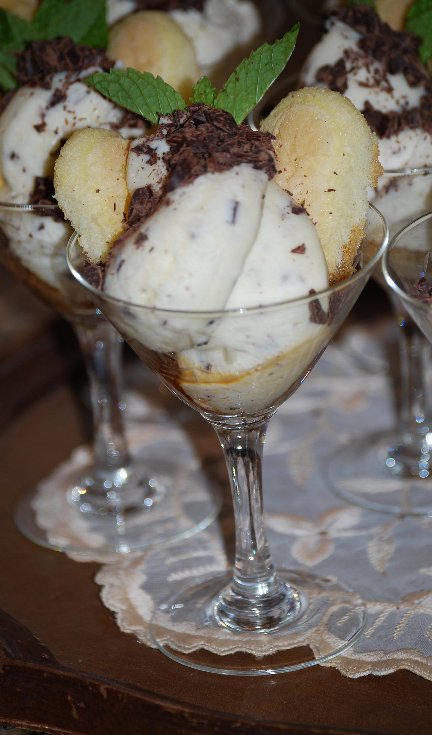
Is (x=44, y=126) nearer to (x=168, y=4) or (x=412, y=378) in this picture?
(x=168, y=4)

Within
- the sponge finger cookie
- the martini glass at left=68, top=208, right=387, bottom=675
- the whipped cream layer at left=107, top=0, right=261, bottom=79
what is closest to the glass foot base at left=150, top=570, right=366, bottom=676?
the martini glass at left=68, top=208, right=387, bottom=675

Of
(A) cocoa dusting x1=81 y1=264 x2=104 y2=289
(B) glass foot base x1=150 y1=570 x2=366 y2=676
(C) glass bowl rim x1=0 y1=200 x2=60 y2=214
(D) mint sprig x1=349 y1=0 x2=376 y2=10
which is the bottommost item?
(B) glass foot base x1=150 y1=570 x2=366 y2=676

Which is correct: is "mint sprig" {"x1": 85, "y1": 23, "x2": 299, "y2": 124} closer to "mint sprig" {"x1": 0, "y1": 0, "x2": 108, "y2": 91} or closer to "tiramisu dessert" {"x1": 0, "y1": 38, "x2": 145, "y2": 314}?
"tiramisu dessert" {"x1": 0, "y1": 38, "x2": 145, "y2": 314}

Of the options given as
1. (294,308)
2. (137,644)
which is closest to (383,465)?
(137,644)

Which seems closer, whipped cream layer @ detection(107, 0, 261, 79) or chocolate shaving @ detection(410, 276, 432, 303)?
chocolate shaving @ detection(410, 276, 432, 303)

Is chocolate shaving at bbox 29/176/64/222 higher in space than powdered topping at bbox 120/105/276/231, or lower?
lower

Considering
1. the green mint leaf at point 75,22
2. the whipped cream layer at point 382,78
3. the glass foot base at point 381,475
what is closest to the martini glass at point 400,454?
the glass foot base at point 381,475

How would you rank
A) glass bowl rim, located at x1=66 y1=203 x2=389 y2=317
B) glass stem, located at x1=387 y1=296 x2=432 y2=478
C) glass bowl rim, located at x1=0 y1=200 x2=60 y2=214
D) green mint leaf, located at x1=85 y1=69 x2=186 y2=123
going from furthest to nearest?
glass stem, located at x1=387 y1=296 x2=432 y2=478
glass bowl rim, located at x1=0 y1=200 x2=60 y2=214
green mint leaf, located at x1=85 y1=69 x2=186 y2=123
glass bowl rim, located at x1=66 y1=203 x2=389 y2=317
